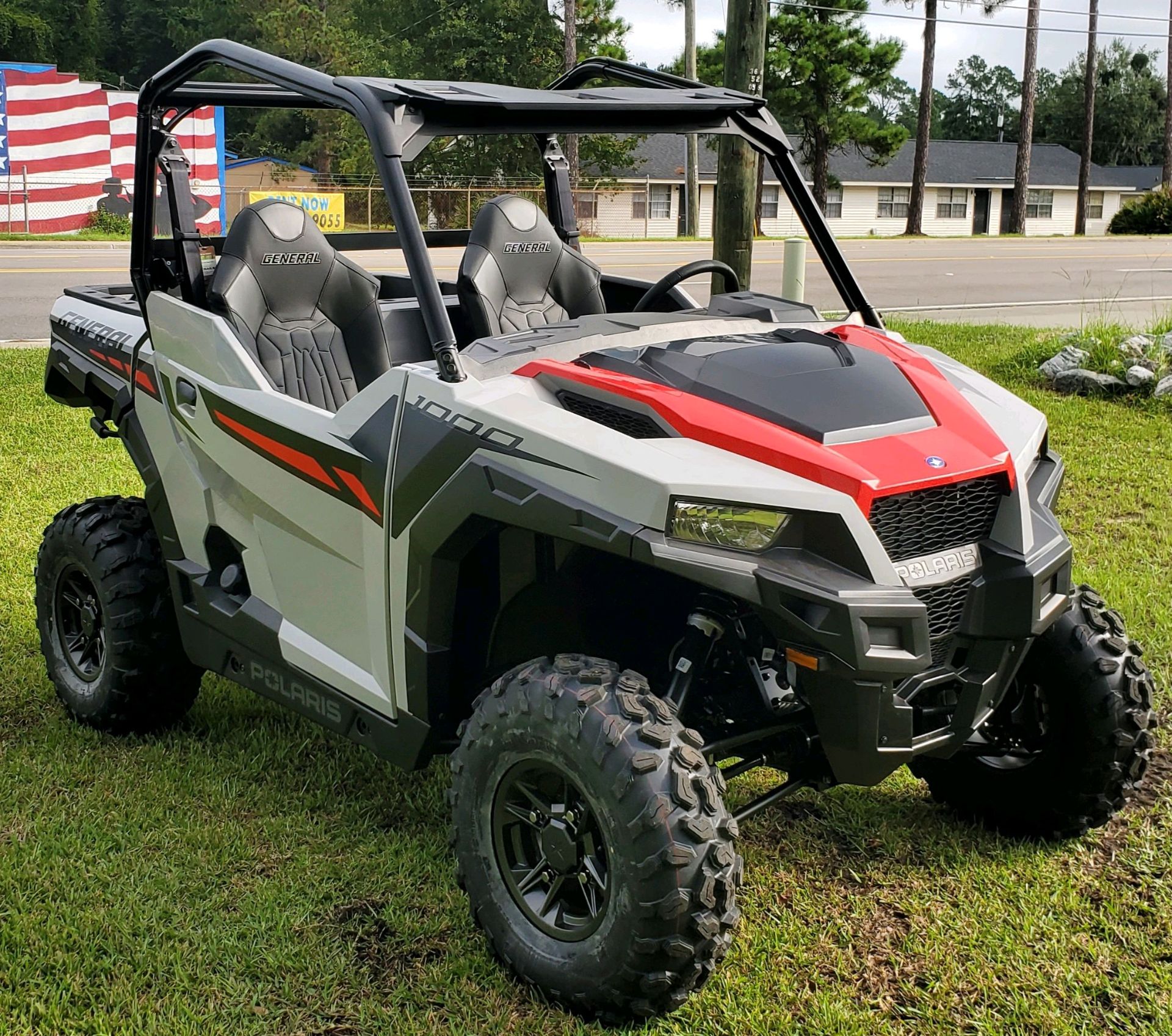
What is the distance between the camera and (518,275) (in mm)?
4426

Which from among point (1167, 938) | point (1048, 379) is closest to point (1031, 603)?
point (1167, 938)

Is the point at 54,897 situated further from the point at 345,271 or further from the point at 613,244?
the point at 613,244

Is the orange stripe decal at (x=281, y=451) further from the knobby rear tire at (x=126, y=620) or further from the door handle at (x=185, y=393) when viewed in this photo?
the knobby rear tire at (x=126, y=620)

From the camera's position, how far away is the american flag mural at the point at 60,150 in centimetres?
2833

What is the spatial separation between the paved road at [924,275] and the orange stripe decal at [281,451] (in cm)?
618

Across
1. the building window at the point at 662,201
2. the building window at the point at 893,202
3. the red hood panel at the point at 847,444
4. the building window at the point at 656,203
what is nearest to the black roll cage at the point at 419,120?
the red hood panel at the point at 847,444

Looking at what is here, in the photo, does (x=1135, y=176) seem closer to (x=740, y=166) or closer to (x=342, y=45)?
(x=342, y=45)

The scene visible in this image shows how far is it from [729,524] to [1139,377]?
6.94 meters

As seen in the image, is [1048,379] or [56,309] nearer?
[56,309]

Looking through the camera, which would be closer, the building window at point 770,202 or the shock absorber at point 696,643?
the shock absorber at point 696,643

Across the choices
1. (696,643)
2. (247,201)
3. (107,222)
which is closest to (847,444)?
(696,643)

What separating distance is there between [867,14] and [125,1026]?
38.5m

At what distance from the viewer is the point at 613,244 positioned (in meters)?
29.5

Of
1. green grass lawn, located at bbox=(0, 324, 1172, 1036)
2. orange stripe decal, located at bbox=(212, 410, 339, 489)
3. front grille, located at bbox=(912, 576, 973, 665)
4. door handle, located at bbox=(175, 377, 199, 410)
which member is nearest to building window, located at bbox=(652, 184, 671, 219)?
green grass lawn, located at bbox=(0, 324, 1172, 1036)
